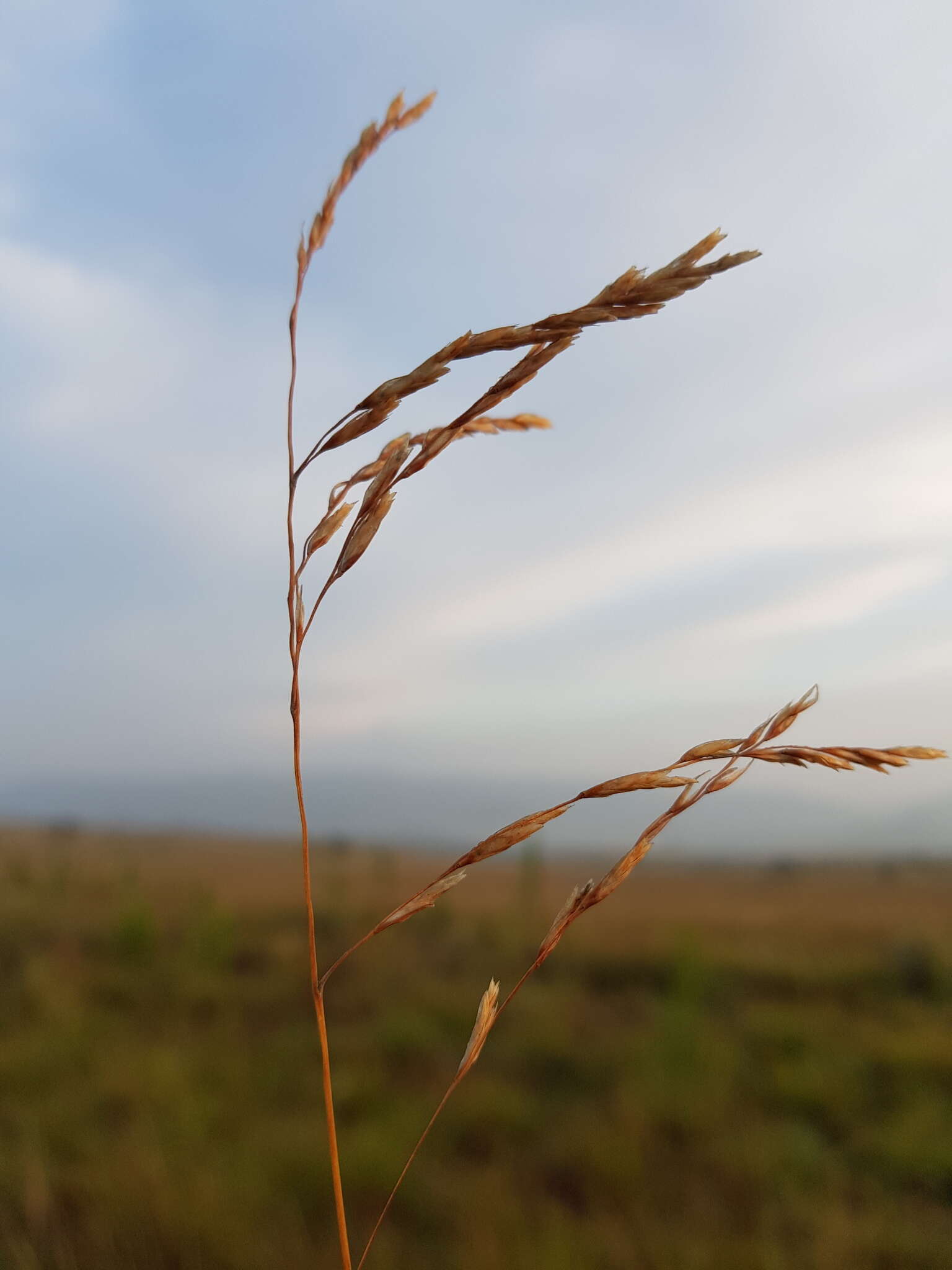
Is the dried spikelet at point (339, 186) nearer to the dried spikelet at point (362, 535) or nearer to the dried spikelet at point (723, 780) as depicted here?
the dried spikelet at point (362, 535)

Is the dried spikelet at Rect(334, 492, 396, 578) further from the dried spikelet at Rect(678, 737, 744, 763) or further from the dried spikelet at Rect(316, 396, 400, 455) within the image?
the dried spikelet at Rect(678, 737, 744, 763)

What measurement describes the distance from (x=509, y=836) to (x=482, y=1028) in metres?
0.13

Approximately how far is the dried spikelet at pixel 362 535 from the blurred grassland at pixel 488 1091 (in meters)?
3.69

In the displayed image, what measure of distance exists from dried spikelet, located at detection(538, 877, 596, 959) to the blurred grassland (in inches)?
138

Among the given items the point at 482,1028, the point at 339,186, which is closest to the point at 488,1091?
the point at 482,1028

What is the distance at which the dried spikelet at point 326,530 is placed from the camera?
1.83 ft

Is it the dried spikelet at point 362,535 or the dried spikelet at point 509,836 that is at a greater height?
the dried spikelet at point 362,535

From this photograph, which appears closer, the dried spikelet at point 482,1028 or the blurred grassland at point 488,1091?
the dried spikelet at point 482,1028

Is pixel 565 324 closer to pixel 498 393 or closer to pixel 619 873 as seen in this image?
pixel 498 393

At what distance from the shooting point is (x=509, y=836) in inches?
21.5

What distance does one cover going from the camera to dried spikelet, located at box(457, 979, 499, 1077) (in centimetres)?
51

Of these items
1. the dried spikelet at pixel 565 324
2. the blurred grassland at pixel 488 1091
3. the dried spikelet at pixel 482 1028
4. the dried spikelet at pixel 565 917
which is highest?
the dried spikelet at pixel 565 324

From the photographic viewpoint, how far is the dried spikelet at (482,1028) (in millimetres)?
513

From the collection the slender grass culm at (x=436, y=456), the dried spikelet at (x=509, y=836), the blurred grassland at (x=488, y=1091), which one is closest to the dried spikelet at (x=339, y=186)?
the slender grass culm at (x=436, y=456)
